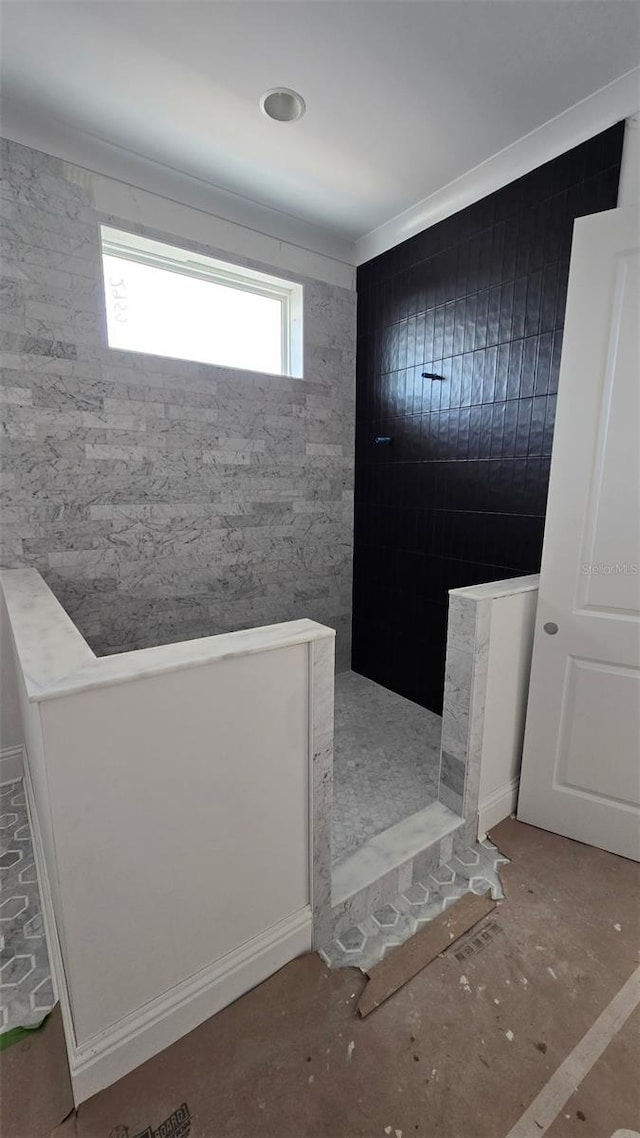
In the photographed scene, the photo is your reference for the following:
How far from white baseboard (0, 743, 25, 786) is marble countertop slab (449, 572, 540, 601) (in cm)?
199

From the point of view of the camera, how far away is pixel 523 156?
1970mm

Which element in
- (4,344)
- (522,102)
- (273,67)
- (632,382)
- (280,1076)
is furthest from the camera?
(4,344)

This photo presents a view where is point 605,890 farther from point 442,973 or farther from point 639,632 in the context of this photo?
point 639,632

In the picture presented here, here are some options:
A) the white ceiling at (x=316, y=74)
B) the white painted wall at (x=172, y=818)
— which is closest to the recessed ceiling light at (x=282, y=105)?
the white ceiling at (x=316, y=74)

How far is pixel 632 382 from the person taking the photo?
4.92ft

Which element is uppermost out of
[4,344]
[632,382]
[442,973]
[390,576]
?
[4,344]

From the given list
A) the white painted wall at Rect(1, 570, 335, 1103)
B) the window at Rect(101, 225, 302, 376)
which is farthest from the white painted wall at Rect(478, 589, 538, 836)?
the window at Rect(101, 225, 302, 376)

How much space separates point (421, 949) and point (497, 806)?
0.66m

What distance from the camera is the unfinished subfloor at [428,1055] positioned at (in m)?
1.01

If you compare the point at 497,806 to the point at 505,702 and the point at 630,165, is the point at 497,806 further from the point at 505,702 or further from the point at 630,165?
the point at 630,165

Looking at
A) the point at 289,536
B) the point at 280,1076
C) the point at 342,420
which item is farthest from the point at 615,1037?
the point at 342,420

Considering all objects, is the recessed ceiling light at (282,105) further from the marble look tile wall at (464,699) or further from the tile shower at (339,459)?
the marble look tile wall at (464,699)

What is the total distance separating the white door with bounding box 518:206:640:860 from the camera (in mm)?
1518

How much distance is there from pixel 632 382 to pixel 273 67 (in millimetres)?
1610
